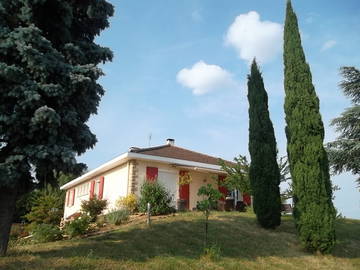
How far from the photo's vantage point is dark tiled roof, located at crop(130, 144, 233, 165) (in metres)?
20.4

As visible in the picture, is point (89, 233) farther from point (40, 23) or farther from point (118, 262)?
point (40, 23)

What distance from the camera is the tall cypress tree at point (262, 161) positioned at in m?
13.5

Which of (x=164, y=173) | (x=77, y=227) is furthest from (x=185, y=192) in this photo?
(x=77, y=227)

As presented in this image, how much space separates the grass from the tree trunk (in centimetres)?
40

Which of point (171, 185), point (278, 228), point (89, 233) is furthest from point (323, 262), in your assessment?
point (171, 185)

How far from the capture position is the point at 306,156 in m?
12.0

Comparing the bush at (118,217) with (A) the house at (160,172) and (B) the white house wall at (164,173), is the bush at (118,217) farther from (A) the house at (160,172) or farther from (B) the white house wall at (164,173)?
(B) the white house wall at (164,173)

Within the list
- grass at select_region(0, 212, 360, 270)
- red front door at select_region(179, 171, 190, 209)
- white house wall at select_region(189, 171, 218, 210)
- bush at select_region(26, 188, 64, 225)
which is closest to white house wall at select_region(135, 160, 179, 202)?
red front door at select_region(179, 171, 190, 209)

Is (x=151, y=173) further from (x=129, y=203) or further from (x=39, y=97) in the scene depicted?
(x=39, y=97)

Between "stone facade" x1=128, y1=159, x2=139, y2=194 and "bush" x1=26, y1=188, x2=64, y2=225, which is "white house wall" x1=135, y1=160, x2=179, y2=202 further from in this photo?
"bush" x1=26, y1=188, x2=64, y2=225

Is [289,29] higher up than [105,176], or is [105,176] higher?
[289,29]

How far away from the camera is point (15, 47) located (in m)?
8.53

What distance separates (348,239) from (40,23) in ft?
44.9

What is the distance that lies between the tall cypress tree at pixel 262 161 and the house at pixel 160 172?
5518 mm
